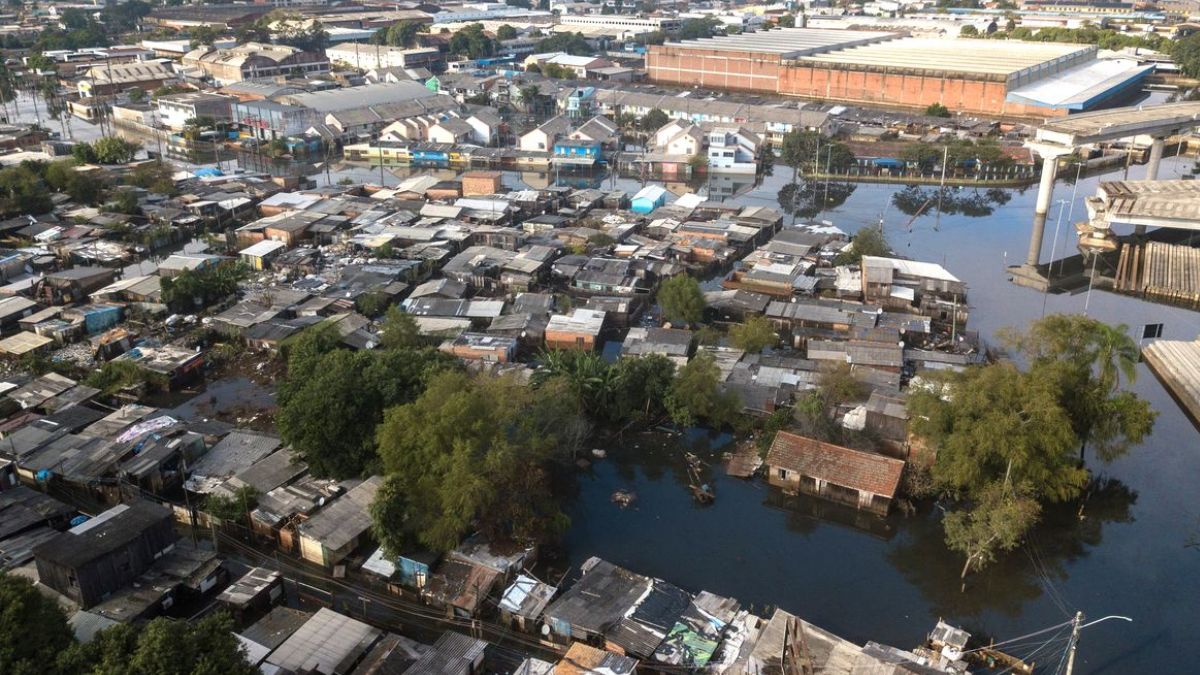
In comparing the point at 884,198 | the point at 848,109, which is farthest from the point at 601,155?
the point at 848,109

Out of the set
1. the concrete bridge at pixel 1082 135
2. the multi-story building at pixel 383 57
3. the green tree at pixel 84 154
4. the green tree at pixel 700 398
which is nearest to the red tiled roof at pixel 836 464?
the green tree at pixel 700 398

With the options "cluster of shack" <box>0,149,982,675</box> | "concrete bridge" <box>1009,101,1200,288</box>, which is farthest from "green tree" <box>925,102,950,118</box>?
"cluster of shack" <box>0,149,982,675</box>

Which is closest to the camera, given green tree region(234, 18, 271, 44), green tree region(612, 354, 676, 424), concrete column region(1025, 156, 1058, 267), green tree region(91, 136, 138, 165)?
green tree region(612, 354, 676, 424)

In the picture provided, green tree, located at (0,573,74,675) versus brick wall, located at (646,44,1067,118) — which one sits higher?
brick wall, located at (646,44,1067,118)

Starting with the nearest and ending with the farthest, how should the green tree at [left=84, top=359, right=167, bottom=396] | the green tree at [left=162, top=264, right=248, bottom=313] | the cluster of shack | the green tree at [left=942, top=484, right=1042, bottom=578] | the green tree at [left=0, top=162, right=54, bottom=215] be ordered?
the cluster of shack → the green tree at [left=942, top=484, right=1042, bottom=578] → the green tree at [left=84, top=359, right=167, bottom=396] → the green tree at [left=162, top=264, right=248, bottom=313] → the green tree at [left=0, top=162, right=54, bottom=215]

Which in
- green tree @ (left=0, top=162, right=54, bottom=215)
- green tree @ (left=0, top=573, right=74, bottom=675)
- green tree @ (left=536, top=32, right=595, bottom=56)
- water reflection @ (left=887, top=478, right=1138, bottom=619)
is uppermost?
green tree @ (left=536, top=32, right=595, bottom=56)

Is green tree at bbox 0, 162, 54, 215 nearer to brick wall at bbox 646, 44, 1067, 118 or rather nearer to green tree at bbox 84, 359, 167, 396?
green tree at bbox 84, 359, 167, 396
